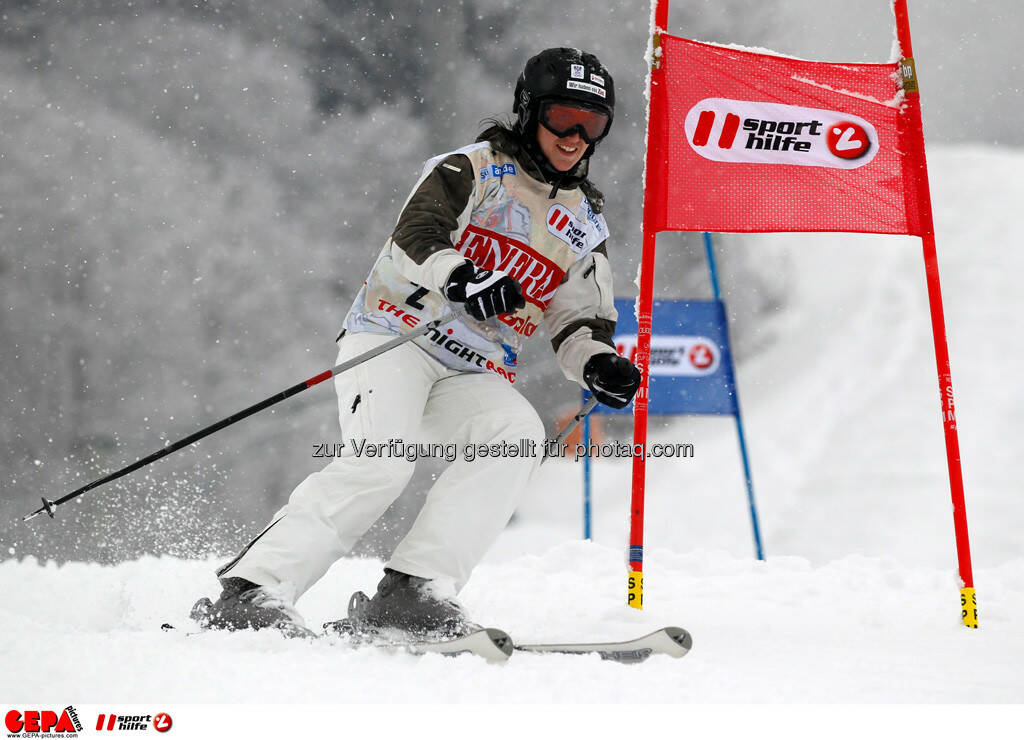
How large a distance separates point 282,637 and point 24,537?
9.24 m

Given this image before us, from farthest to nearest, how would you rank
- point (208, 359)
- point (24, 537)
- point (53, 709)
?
point (208, 359)
point (24, 537)
point (53, 709)

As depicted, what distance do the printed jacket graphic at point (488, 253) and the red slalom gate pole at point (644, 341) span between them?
1.12 ft

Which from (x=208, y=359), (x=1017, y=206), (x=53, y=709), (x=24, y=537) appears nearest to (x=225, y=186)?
(x=208, y=359)

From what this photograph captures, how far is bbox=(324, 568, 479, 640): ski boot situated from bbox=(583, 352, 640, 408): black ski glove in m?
0.77

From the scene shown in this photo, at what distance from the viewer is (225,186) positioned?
1373cm

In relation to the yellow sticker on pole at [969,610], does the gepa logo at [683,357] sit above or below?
above

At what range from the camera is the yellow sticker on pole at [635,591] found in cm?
294

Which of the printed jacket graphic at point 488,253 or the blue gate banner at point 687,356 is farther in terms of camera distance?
the blue gate banner at point 687,356

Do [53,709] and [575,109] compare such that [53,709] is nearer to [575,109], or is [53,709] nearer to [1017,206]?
[575,109]

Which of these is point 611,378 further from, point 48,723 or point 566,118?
point 48,723

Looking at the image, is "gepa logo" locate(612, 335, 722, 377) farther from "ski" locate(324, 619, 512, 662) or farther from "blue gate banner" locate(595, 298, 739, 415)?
"ski" locate(324, 619, 512, 662)

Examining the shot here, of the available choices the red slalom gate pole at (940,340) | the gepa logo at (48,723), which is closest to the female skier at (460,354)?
the gepa logo at (48,723)

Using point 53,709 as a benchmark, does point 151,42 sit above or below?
above

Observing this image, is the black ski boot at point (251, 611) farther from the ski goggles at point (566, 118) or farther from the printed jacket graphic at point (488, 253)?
the ski goggles at point (566, 118)
